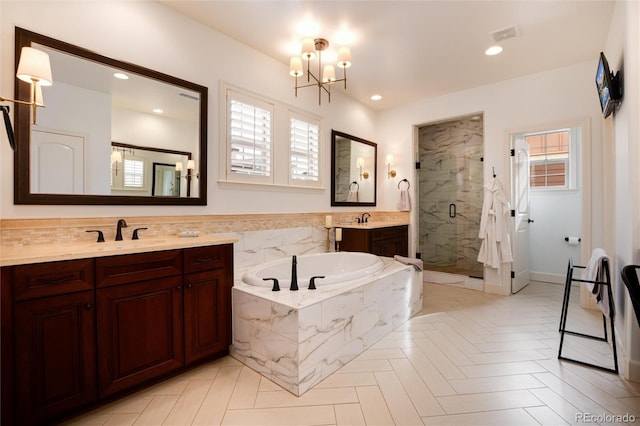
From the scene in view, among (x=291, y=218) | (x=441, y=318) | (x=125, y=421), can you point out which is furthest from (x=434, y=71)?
(x=125, y=421)

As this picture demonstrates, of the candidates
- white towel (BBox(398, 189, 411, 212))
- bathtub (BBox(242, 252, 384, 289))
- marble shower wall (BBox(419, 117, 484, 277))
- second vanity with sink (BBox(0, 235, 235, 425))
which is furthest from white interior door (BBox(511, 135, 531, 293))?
second vanity with sink (BBox(0, 235, 235, 425))

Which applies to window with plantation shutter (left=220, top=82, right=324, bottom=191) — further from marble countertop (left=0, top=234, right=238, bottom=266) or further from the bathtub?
marble countertop (left=0, top=234, right=238, bottom=266)

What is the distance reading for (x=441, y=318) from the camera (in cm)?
305

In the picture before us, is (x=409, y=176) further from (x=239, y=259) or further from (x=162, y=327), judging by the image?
(x=162, y=327)

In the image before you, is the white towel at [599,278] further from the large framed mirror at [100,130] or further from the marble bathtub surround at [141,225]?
the large framed mirror at [100,130]

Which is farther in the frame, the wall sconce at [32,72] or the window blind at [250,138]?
the window blind at [250,138]

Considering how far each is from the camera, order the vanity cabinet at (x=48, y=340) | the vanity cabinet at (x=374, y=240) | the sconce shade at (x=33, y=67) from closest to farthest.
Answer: the vanity cabinet at (x=48, y=340), the sconce shade at (x=33, y=67), the vanity cabinet at (x=374, y=240)

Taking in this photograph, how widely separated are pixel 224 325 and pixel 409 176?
11.6 feet

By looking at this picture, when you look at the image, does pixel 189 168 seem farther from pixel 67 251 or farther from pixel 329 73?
pixel 329 73

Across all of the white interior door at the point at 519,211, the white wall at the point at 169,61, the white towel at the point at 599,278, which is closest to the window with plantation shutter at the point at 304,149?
the white wall at the point at 169,61

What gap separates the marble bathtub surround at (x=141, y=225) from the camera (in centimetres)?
174

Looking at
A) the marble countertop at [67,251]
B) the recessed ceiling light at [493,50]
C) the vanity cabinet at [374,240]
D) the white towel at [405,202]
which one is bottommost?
the vanity cabinet at [374,240]

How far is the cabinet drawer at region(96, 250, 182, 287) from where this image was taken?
1617mm

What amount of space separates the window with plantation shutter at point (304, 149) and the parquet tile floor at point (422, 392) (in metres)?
2.05
